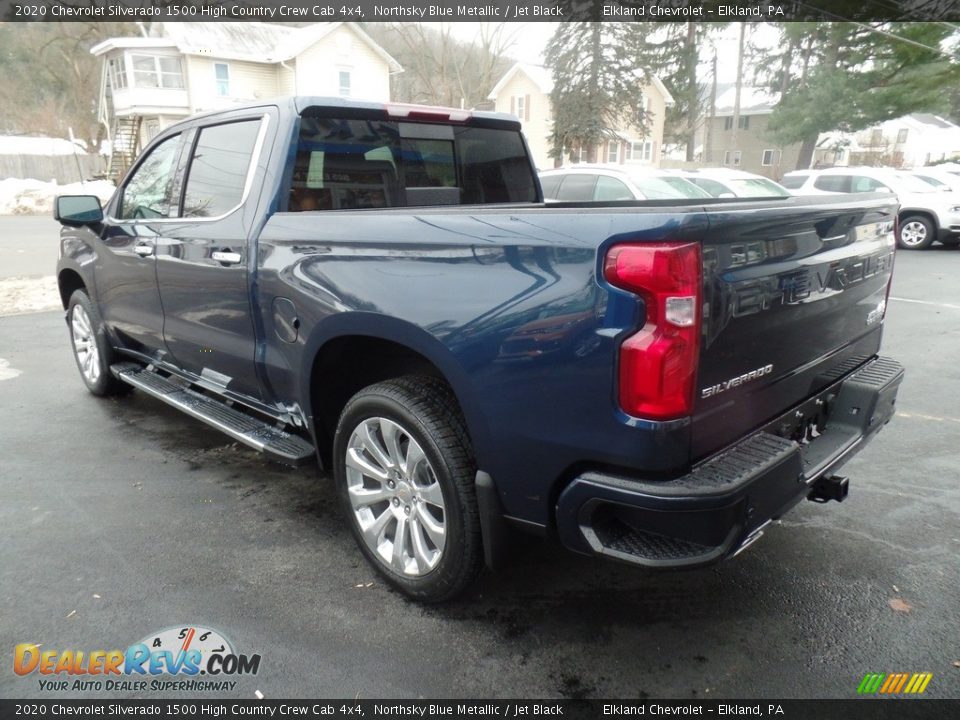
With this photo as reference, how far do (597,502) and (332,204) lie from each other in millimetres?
2078

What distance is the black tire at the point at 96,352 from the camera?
492cm

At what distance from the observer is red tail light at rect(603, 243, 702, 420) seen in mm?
1884

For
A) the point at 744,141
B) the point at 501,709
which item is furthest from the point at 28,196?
the point at 744,141

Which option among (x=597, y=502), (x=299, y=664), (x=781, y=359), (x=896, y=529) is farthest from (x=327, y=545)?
(x=896, y=529)

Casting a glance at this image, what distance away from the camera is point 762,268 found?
7.00ft

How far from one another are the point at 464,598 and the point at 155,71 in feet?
130

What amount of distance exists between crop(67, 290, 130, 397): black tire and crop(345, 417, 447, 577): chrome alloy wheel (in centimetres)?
298

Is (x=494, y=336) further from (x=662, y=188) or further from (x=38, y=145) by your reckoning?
(x=38, y=145)

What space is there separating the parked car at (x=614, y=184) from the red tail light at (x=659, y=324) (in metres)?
8.94

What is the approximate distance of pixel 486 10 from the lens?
88.3 ft

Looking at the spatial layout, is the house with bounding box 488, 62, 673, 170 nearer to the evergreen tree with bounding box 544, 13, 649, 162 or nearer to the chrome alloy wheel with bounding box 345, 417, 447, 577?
the evergreen tree with bounding box 544, 13, 649, 162

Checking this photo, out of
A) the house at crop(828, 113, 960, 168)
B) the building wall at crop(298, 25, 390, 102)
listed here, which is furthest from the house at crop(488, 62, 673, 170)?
the house at crop(828, 113, 960, 168)

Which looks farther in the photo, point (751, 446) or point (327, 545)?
point (327, 545)

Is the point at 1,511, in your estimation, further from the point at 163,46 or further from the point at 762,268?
the point at 163,46
